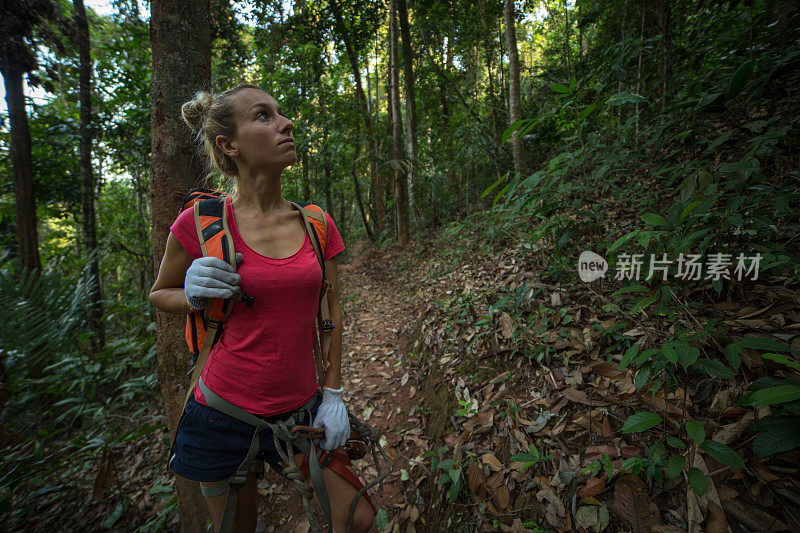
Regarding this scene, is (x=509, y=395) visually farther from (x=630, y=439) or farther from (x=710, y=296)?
(x=710, y=296)

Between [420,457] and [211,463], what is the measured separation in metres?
1.91

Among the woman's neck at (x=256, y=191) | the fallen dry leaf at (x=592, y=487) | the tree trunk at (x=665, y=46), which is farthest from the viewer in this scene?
the tree trunk at (x=665, y=46)

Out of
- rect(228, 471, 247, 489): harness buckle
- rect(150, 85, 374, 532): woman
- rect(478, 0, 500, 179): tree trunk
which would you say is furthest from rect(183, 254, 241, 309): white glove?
rect(478, 0, 500, 179): tree trunk

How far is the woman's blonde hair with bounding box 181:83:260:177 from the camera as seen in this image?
191cm

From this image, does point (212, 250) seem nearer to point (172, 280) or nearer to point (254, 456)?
point (172, 280)

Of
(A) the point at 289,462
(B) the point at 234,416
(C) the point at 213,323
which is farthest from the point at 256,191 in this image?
(A) the point at 289,462

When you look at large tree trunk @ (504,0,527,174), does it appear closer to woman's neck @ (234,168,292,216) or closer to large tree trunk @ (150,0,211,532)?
large tree trunk @ (150,0,211,532)

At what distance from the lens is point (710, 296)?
2514mm

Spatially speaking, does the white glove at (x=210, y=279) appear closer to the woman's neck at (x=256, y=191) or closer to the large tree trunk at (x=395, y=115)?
the woman's neck at (x=256, y=191)

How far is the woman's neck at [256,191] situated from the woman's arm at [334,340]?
52 centimetres

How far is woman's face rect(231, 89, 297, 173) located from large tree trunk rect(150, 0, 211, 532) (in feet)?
2.59

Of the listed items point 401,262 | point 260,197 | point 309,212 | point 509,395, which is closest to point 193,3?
point 260,197

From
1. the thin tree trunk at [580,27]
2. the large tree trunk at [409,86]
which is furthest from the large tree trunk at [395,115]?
the thin tree trunk at [580,27]

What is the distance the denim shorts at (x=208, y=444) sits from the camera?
5.56 feet
